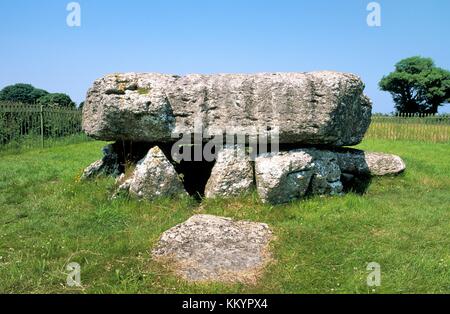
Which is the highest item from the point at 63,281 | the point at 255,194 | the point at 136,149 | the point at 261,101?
the point at 261,101

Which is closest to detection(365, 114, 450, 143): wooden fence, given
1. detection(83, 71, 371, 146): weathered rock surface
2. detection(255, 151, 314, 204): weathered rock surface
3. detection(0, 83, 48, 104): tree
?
detection(83, 71, 371, 146): weathered rock surface

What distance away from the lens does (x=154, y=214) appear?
7.61 m

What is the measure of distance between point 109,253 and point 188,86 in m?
3.78

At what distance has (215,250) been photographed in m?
5.71

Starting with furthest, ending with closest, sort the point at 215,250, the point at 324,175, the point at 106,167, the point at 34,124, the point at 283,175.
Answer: the point at 34,124 → the point at 106,167 → the point at 324,175 → the point at 283,175 → the point at 215,250

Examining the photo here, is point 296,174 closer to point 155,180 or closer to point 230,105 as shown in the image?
point 230,105

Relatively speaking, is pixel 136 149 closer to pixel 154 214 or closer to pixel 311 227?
pixel 154 214

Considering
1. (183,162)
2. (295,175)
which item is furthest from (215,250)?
(183,162)

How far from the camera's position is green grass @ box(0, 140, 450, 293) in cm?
499

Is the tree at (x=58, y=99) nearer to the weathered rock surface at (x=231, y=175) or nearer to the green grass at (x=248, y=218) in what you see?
the green grass at (x=248, y=218)

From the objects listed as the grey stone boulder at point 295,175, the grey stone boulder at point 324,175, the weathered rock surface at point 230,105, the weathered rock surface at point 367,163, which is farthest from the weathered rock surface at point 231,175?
the weathered rock surface at point 367,163

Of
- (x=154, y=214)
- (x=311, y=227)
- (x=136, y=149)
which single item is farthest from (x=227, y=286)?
(x=136, y=149)

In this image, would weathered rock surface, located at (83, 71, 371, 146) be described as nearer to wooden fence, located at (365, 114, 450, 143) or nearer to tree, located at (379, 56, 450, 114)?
wooden fence, located at (365, 114, 450, 143)

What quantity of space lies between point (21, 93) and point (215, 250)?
115ft
